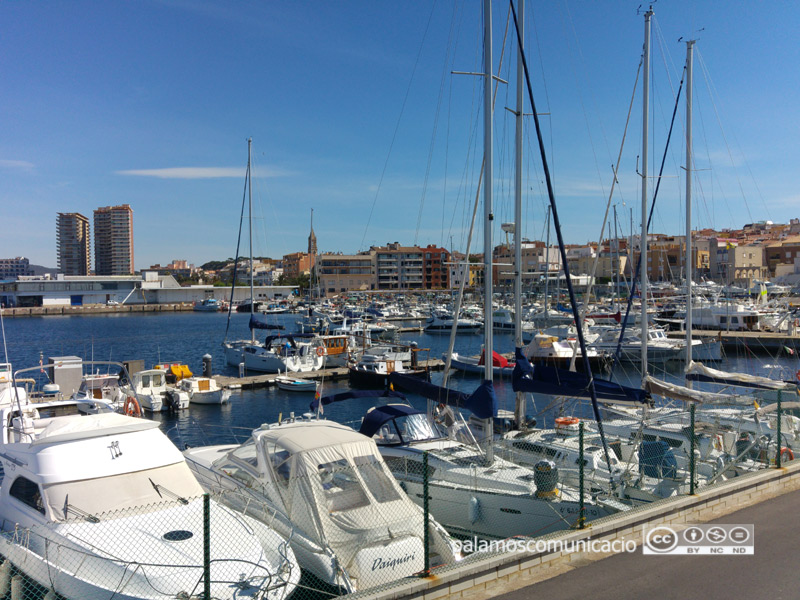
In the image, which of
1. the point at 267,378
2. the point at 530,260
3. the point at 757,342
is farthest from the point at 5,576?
the point at 530,260

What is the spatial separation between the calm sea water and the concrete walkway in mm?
8902

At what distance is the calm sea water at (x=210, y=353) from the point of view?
98.8 feet

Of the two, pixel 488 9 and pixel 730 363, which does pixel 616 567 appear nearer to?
pixel 488 9

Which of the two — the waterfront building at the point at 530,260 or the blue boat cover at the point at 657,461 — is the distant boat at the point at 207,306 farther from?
the blue boat cover at the point at 657,461

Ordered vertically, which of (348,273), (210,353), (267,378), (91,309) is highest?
(348,273)

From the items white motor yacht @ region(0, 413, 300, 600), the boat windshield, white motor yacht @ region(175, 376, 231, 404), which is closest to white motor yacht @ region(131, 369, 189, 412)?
white motor yacht @ region(175, 376, 231, 404)

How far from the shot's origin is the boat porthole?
7797 mm

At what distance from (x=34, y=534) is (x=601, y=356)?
1541 inches

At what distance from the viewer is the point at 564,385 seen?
558 inches

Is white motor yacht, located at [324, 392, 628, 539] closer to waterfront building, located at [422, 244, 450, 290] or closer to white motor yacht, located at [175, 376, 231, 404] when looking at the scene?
white motor yacht, located at [175, 376, 231, 404]

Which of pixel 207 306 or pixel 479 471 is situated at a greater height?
pixel 479 471

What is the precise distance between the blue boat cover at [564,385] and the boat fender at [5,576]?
10542 millimetres

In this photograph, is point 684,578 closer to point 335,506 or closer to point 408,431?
point 335,506

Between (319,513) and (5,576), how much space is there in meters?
4.09
